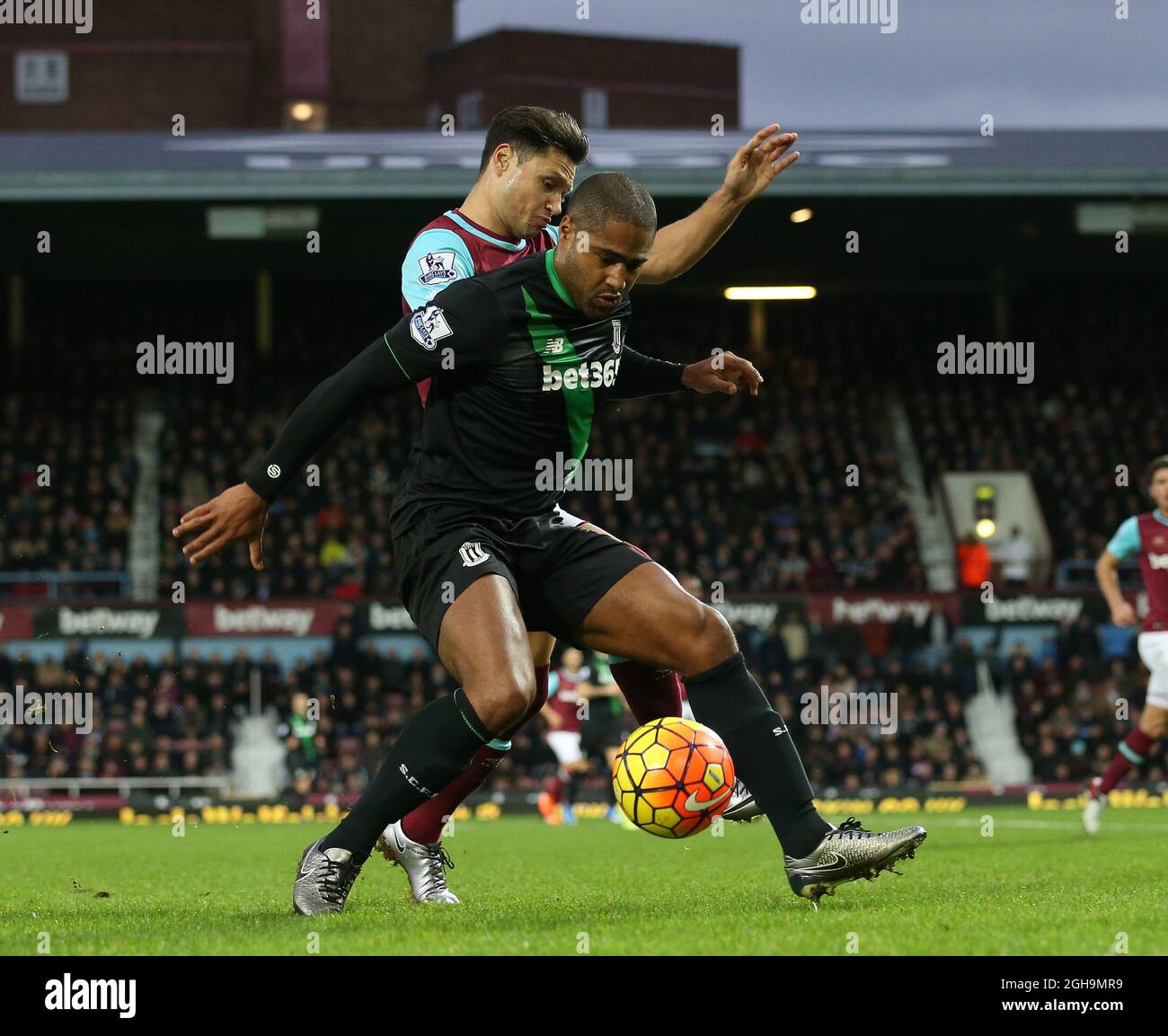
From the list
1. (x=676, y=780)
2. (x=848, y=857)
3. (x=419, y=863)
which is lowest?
(x=419, y=863)

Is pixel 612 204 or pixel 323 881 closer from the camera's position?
pixel 612 204

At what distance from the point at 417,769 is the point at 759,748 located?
1.12m

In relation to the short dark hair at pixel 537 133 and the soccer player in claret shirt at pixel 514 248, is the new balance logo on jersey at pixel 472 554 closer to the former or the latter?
the soccer player in claret shirt at pixel 514 248

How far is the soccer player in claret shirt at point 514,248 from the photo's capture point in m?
5.88

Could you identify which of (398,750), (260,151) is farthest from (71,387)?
(398,750)

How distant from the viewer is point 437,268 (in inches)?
237

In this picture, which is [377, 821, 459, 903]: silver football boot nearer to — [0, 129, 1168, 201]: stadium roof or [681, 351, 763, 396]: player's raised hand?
[681, 351, 763, 396]: player's raised hand

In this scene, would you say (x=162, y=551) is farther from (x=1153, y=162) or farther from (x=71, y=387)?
(x=1153, y=162)

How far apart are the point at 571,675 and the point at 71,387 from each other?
1286 cm

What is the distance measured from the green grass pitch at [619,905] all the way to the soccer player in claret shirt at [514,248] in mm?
296

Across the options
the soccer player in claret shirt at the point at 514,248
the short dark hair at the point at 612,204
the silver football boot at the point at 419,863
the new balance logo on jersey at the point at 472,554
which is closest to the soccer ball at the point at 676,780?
the soccer player in claret shirt at the point at 514,248

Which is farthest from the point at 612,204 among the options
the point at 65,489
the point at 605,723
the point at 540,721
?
the point at 65,489

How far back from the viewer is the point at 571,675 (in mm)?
17500

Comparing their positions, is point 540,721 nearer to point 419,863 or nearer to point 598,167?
point 598,167
